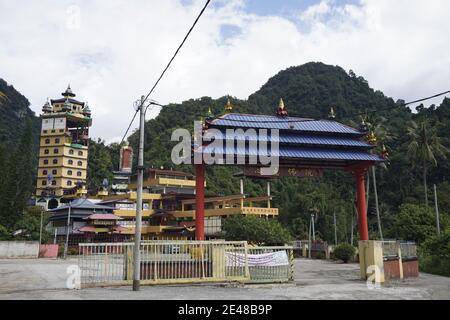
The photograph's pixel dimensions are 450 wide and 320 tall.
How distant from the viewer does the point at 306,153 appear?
931 inches

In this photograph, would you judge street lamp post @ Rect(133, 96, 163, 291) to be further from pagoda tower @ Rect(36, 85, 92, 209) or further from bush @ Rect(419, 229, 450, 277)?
pagoda tower @ Rect(36, 85, 92, 209)

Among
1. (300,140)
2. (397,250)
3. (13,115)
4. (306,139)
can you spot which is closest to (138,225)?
(300,140)

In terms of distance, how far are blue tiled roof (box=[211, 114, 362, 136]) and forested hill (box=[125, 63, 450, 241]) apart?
12.9 ft

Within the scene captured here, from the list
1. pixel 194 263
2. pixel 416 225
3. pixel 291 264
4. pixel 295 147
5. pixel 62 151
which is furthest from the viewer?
pixel 62 151

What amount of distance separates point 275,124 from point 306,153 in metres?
2.65

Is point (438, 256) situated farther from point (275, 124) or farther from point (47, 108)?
point (47, 108)

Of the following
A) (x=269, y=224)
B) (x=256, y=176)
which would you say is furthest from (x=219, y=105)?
(x=256, y=176)

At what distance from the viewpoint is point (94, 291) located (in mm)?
14227

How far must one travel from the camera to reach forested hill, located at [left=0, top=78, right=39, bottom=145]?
11465 centimetres

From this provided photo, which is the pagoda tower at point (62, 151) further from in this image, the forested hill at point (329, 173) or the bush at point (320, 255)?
the bush at point (320, 255)

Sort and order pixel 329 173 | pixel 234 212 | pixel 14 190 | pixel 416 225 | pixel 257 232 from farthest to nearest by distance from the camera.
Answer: pixel 329 173, pixel 14 190, pixel 234 212, pixel 257 232, pixel 416 225

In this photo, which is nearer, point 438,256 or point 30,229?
point 438,256
